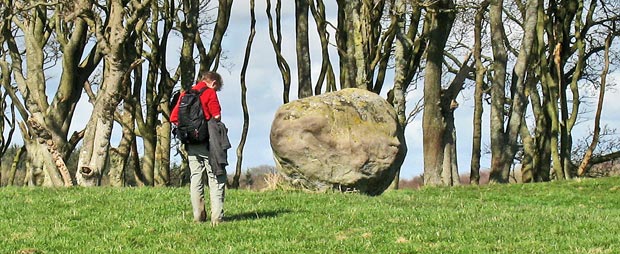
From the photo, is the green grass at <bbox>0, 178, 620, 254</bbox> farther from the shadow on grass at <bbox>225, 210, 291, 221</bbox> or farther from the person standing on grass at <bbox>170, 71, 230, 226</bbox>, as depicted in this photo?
the person standing on grass at <bbox>170, 71, 230, 226</bbox>

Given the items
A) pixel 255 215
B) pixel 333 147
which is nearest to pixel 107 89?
pixel 333 147

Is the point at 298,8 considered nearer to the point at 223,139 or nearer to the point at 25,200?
the point at 25,200

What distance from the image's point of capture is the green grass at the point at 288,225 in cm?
1412

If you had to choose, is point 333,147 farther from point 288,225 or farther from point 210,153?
point 210,153

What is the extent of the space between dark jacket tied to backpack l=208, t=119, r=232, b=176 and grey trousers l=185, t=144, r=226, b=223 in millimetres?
187

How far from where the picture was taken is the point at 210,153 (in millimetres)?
15836

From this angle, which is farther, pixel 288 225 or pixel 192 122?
pixel 288 225

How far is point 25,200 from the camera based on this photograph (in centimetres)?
2011

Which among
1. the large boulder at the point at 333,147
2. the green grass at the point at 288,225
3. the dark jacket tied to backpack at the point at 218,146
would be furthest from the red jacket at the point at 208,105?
the large boulder at the point at 333,147

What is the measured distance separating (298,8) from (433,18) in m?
4.77

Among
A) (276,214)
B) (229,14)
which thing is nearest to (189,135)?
(276,214)

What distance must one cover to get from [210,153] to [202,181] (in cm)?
67

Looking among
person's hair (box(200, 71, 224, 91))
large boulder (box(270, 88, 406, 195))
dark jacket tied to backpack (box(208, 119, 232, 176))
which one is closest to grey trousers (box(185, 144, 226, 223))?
dark jacket tied to backpack (box(208, 119, 232, 176))

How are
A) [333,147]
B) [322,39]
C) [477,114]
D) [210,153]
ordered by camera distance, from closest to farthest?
[210,153], [333,147], [477,114], [322,39]
